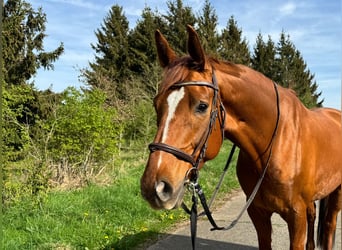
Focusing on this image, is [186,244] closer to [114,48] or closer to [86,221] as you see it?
[86,221]

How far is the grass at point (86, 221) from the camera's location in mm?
4157

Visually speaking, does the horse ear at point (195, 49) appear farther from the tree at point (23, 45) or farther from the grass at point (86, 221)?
the tree at point (23, 45)

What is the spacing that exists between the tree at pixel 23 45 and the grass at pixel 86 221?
32.7ft

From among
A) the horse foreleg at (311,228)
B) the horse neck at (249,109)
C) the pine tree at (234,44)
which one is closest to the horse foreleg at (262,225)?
the horse foreleg at (311,228)

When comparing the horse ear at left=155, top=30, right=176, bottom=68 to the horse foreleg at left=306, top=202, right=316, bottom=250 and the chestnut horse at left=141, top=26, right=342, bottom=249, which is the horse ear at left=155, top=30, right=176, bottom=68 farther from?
the horse foreleg at left=306, top=202, right=316, bottom=250

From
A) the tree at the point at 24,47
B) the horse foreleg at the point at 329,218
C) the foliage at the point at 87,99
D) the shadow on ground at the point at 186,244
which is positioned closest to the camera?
the horse foreleg at the point at 329,218

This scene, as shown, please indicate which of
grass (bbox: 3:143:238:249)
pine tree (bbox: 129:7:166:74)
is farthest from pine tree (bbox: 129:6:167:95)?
grass (bbox: 3:143:238:249)

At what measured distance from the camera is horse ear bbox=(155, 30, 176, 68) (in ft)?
7.82

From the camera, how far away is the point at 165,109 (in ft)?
6.53

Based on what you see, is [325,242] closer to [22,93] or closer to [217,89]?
[217,89]

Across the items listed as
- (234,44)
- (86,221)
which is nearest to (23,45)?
(86,221)

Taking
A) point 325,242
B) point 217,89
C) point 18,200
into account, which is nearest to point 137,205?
point 18,200

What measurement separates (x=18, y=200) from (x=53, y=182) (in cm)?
170

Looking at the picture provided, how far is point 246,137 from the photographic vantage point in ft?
8.09
